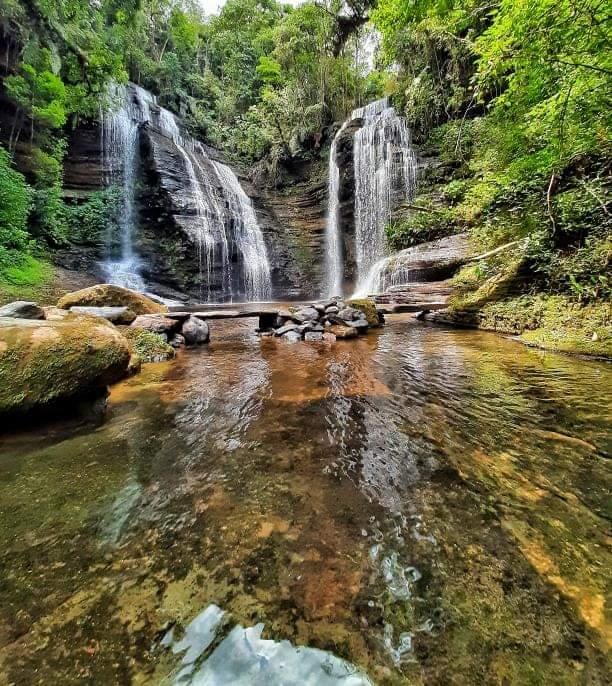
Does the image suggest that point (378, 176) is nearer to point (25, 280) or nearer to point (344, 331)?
point (344, 331)

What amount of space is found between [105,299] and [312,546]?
641 centimetres

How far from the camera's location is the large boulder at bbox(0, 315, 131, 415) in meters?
2.23

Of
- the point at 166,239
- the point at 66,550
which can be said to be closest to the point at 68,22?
the point at 166,239

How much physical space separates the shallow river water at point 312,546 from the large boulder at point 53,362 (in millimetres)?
246

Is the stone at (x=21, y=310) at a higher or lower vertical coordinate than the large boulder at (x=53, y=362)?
higher

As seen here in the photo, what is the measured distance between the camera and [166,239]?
15.4 meters

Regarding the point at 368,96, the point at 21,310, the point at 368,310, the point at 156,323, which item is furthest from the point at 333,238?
the point at 21,310

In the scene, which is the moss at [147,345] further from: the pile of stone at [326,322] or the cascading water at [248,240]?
the cascading water at [248,240]

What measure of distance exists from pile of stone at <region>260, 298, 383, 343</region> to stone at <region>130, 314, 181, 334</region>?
70.1 inches

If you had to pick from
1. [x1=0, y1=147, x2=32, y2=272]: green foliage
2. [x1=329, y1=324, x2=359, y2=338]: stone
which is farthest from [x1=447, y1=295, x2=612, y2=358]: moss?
[x1=0, y1=147, x2=32, y2=272]: green foliage

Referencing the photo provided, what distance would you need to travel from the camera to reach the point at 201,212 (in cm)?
1573

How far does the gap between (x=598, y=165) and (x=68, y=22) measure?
17.7m

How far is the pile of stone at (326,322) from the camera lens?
6062 mm

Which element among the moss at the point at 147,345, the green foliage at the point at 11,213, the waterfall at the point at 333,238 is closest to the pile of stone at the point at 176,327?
the moss at the point at 147,345
